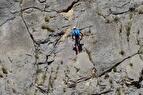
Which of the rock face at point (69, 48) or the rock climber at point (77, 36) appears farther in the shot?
the rock climber at point (77, 36)

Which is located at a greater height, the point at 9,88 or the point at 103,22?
the point at 103,22

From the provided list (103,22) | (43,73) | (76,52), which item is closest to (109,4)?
(103,22)

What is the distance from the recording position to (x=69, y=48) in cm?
2052

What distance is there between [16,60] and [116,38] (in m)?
3.84

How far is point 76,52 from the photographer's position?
20.4 m

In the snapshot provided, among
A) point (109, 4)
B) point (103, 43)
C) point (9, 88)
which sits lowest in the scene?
point (9, 88)

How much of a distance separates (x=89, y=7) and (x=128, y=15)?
1496 millimetres

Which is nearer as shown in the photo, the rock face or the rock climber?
the rock face

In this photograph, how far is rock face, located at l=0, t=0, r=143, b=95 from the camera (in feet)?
65.8

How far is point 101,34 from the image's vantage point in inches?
802

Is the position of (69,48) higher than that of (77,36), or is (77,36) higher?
(77,36)

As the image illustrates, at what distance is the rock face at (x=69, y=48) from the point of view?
2006 centimetres

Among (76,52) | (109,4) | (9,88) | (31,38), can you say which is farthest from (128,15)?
(9,88)

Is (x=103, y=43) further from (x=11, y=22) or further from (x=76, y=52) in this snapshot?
(x=11, y=22)
